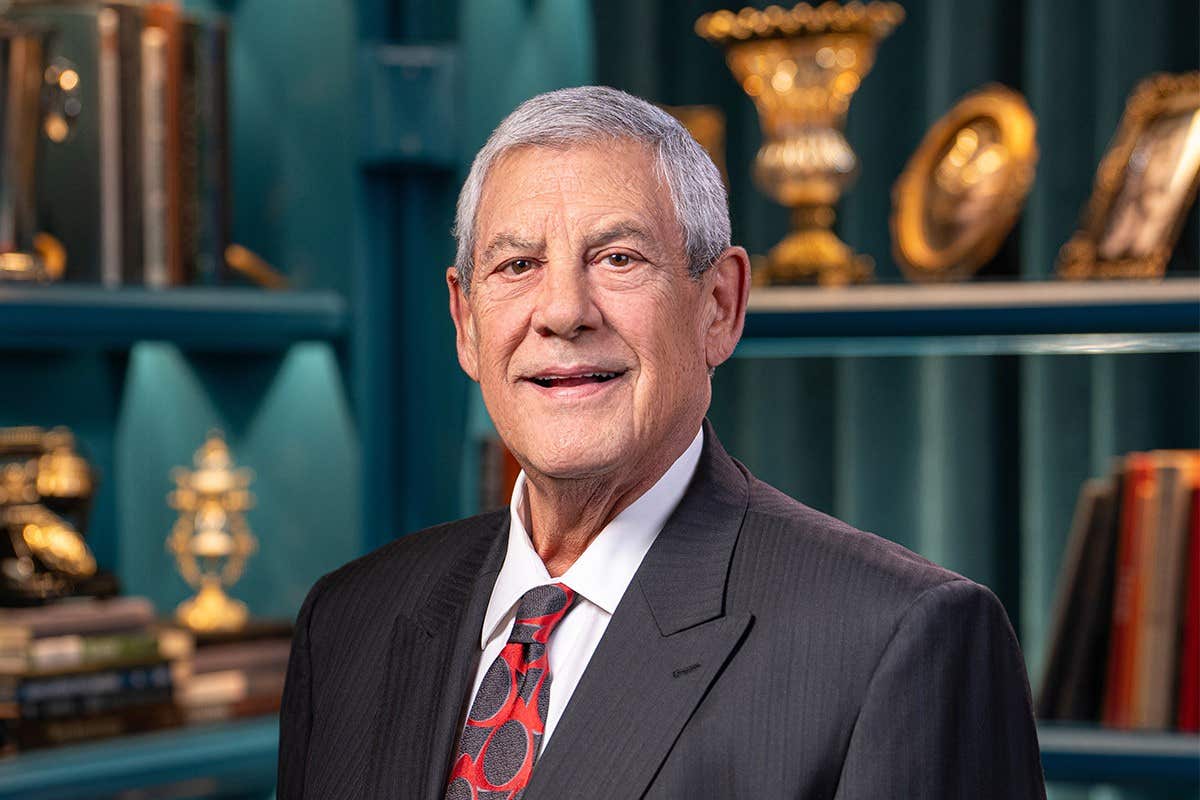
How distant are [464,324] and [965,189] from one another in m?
1.16

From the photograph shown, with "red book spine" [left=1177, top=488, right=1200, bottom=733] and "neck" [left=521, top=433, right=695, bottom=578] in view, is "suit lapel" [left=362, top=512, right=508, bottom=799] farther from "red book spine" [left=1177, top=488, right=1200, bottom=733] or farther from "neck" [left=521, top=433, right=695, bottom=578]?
"red book spine" [left=1177, top=488, right=1200, bottom=733]

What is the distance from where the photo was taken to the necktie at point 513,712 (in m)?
1.14

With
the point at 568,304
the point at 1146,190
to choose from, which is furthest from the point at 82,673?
the point at 1146,190

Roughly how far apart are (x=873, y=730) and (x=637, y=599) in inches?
7.8

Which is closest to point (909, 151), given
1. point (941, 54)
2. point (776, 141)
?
point (941, 54)

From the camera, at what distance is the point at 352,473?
2266 mm

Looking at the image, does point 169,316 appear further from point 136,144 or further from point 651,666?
point 651,666

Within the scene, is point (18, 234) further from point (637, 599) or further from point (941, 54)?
point (941, 54)

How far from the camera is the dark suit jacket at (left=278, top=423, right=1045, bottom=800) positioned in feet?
3.43

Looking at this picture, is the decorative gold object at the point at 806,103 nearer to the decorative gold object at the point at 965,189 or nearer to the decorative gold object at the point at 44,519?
the decorative gold object at the point at 965,189

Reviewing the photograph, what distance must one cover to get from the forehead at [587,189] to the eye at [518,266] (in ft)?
0.08

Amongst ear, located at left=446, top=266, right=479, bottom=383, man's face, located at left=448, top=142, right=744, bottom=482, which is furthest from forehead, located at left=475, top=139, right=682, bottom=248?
ear, located at left=446, top=266, right=479, bottom=383

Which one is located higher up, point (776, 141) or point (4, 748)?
point (776, 141)

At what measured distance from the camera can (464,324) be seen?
1267 mm
